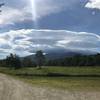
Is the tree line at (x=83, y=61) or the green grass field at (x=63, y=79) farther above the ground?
the tree line at (x=83, y=61)

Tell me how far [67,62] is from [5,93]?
169 m

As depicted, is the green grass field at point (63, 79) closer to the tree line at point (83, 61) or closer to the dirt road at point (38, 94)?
the dirt road at point (38, 94)

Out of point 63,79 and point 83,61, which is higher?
point 83,61

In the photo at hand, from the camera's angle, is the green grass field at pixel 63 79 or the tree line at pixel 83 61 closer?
the green grass field at pixel 63 79

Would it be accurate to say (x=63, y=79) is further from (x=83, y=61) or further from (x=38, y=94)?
(x=83, y=61)

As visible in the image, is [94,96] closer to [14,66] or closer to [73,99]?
[73,99]

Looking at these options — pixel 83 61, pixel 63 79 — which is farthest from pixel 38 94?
pixel 83 61

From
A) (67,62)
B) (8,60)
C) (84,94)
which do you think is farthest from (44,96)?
Answer: (67,62)

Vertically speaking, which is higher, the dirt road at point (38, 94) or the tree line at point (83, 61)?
the tree line at point (83, 61)

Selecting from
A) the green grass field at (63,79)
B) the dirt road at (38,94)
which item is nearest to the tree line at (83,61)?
the green grass field at (63,79)

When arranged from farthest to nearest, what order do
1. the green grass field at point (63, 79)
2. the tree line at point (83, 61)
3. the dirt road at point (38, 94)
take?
the tree line at point (83, 61) → the green grass field at point (63, 79) → the dirt road at point (38, 94)

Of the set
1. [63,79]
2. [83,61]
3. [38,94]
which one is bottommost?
[38,94]

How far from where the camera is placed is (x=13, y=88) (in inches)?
1062

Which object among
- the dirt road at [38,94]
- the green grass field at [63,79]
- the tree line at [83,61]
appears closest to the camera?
the dirt road at [38,94]
